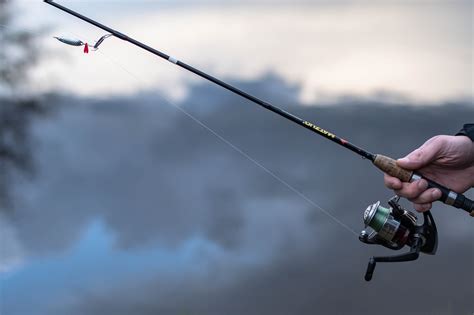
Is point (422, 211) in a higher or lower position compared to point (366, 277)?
higher

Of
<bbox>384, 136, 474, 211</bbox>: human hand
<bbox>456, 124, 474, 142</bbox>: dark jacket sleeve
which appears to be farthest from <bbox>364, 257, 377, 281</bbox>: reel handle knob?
<bbox>456, 124, 474, 142</bbox>: dark jacket sleeve

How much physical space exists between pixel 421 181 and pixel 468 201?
23 centimetres

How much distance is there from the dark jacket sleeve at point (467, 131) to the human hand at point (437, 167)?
0.02 m

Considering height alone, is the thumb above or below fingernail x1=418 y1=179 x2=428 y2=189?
above

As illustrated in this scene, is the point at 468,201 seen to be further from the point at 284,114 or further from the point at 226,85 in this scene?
the point at 226,85

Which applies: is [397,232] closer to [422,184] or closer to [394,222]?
[394,222]

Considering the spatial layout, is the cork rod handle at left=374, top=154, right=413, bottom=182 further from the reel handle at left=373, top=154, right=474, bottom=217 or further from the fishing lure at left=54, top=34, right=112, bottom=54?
the fishing lure at left=54, top=34, right=112, bottom=54

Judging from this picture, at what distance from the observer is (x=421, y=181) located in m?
2.87

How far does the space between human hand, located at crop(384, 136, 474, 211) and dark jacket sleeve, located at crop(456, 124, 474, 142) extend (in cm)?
2

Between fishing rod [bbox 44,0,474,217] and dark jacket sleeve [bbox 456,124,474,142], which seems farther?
dark jacket sleeve [bbox 456,124,474,142]

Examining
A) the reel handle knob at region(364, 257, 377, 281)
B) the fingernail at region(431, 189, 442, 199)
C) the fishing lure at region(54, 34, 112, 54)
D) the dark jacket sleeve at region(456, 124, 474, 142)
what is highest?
the fishing lure at region(54, 34, 112, 54)

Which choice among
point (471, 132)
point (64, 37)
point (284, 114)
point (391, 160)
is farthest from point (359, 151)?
point (64, 37)

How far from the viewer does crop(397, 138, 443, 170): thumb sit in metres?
2.88

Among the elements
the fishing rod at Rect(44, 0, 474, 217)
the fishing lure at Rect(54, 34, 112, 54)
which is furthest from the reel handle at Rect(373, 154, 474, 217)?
the fishing lure at Rect(54, 34, 112, 54)
